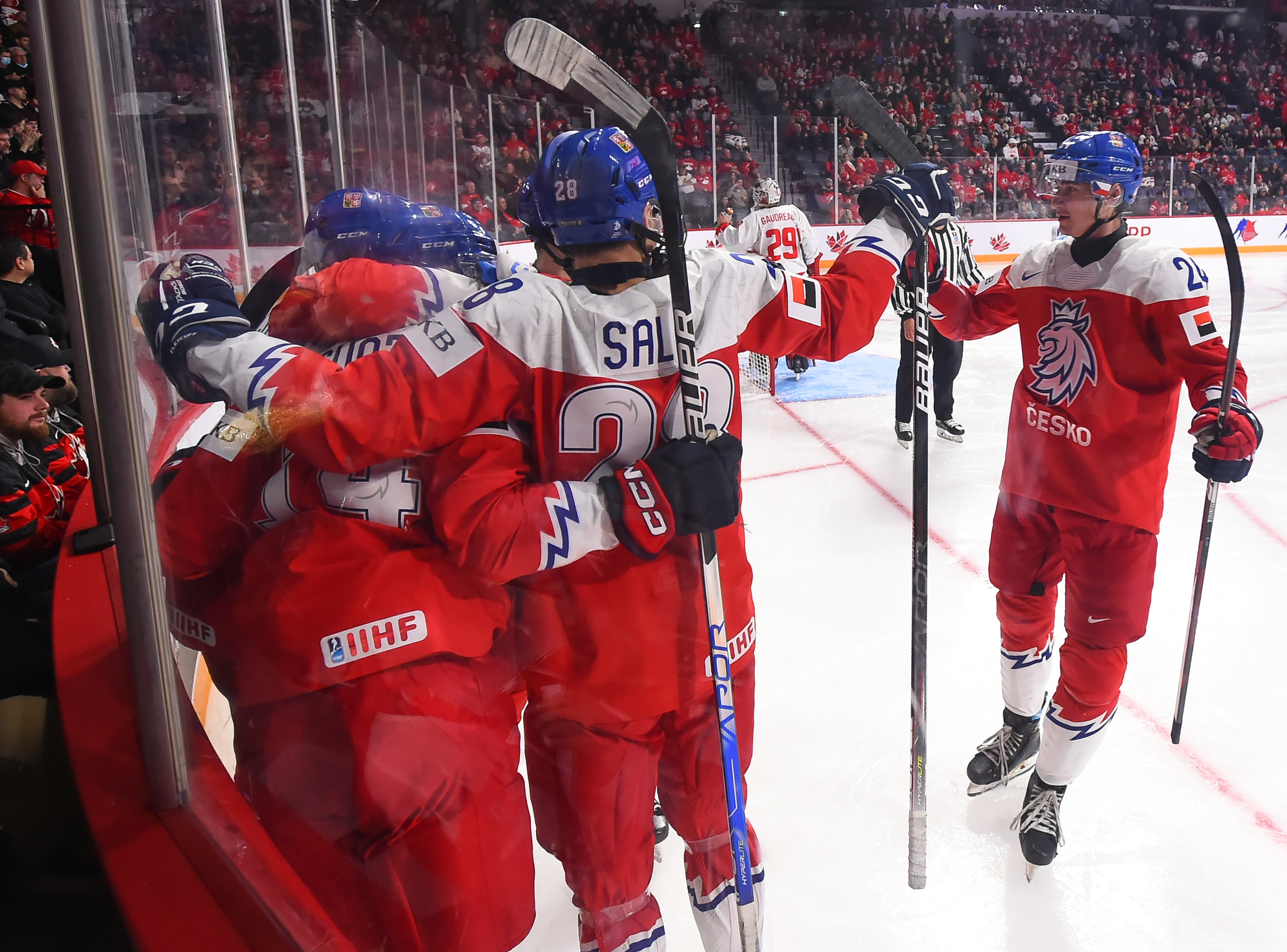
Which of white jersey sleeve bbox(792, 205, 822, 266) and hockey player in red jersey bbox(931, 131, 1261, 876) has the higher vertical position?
white jersey sleeve bbox(792, 205, 822, 266)

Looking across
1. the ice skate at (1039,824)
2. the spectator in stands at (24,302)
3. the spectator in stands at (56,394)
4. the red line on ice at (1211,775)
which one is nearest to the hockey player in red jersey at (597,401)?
the ice skate at (1039,824)

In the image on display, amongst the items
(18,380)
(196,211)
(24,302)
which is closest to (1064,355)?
(196,211)

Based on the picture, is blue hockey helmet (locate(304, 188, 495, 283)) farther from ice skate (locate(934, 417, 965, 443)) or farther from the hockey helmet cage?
ice skate (locate(934, 417, 965, 443))

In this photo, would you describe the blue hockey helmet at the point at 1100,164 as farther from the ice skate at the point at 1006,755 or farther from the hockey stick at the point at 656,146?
the ice skate at the point at 1006,755

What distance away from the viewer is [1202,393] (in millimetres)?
971

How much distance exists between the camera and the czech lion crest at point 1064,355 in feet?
3.06

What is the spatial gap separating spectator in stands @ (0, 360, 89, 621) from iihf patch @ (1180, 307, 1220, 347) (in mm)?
1633

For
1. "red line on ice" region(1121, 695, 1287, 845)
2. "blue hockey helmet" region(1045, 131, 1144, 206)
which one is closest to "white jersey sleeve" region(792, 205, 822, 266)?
"blue hockey helmet" region(1045, 131, 1144, 206)

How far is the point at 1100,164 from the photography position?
2.91 ft

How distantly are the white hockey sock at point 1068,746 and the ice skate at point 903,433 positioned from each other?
488mm

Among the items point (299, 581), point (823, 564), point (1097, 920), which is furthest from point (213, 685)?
point (1097, 920)

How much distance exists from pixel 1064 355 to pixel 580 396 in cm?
59

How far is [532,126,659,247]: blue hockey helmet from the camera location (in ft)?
2.18

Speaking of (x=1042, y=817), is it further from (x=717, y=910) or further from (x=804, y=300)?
(x=804, y=300)
